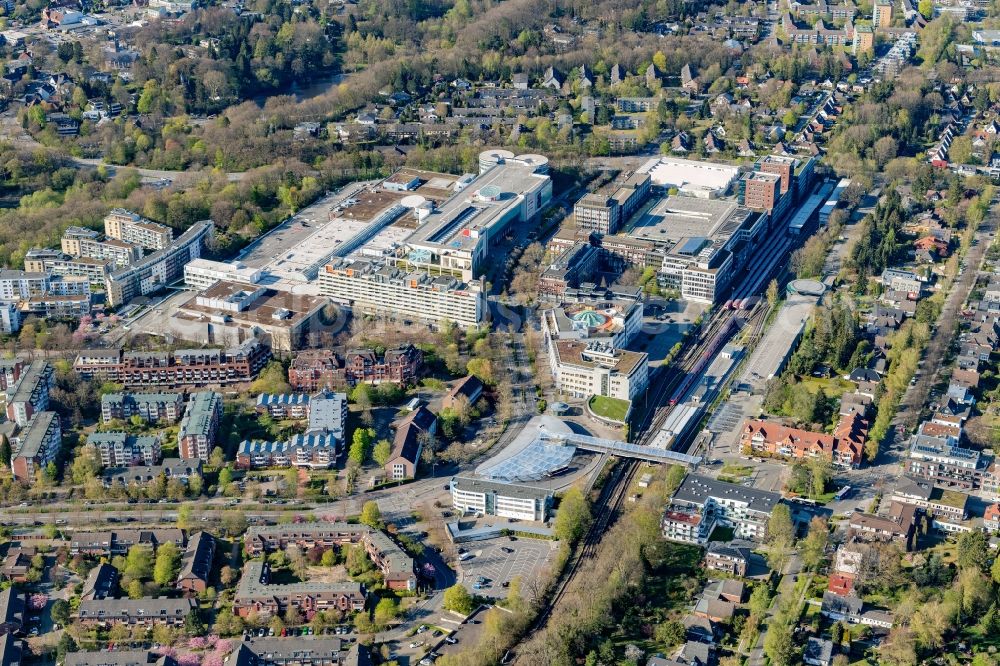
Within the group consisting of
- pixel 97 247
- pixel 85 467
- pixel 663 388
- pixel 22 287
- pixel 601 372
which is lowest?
pixel 663 388

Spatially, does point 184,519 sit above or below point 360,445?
below

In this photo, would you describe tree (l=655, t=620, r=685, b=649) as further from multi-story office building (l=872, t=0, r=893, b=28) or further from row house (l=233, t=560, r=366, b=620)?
multi-story office building (l=872, t=0, r=893, b=28)

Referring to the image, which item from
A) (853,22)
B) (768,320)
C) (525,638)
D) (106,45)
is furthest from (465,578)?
(853,22)

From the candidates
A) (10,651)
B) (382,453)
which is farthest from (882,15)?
(10,651)

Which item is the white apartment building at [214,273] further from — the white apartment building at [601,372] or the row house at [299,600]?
the row house at [299,600]

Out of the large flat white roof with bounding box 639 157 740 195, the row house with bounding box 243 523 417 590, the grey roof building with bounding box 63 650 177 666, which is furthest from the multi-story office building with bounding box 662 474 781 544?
the large flat white roof with bounding box 639 157 740 195

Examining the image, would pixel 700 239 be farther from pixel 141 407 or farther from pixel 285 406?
pixel 141 407
